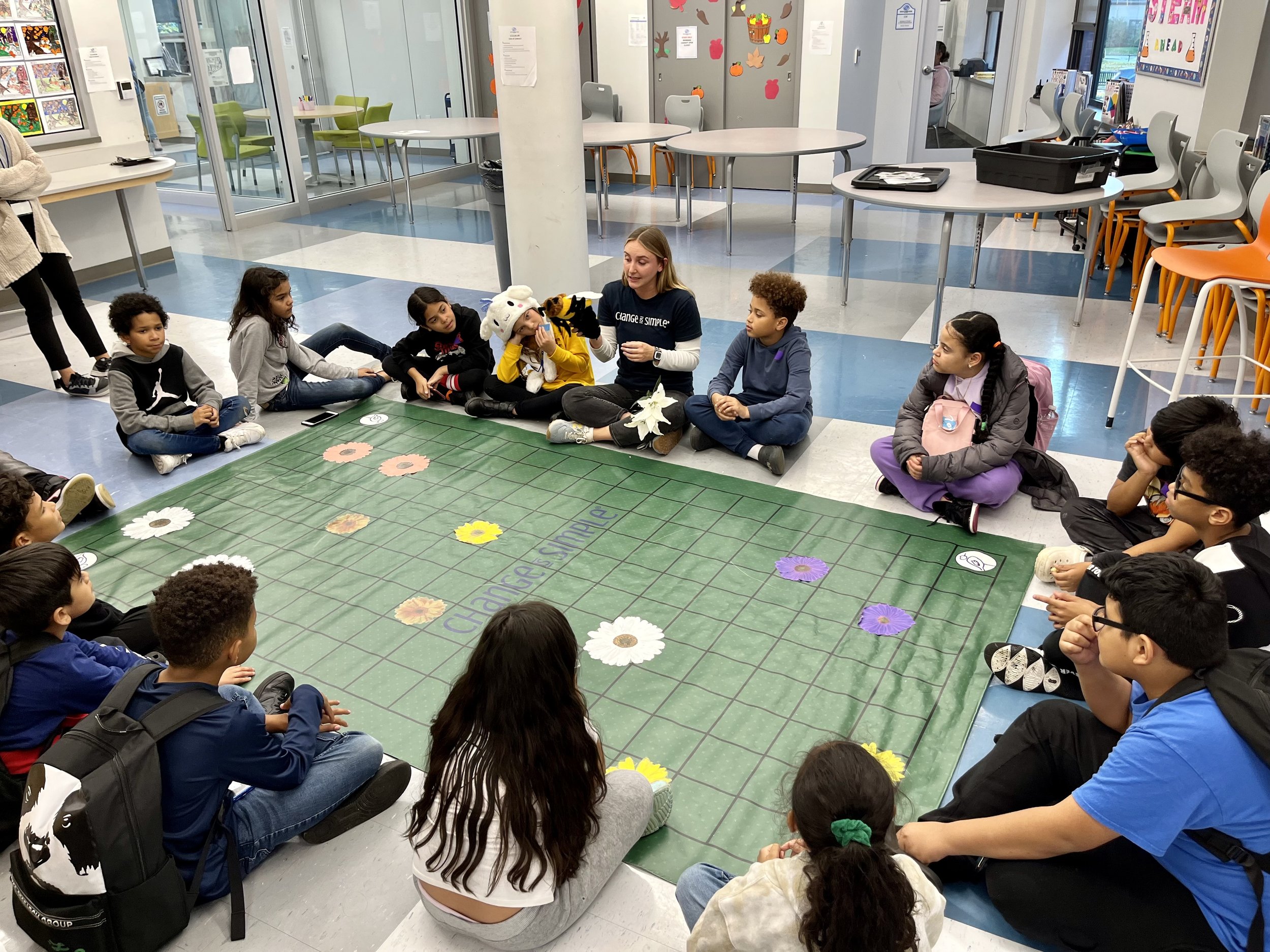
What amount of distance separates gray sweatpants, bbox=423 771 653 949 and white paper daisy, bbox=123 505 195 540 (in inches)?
83.0

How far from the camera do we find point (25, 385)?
4.87 meters

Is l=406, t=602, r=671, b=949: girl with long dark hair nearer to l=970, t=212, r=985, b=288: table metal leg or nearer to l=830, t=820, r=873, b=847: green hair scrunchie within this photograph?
l=830, t=820, r=873, b=847: green hair scrunchie

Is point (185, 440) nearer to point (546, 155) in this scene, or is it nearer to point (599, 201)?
point (546, 155)

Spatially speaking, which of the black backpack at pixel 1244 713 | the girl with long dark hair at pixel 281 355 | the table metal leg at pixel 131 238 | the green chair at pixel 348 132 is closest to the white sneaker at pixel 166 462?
the girl with long dark hair at pixel 281 355

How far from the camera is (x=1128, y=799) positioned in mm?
1484

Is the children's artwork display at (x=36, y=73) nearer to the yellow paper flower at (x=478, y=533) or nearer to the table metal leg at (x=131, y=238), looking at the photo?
the table metal leg at (x=131, y=238)

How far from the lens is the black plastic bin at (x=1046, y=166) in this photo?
5.03 meters

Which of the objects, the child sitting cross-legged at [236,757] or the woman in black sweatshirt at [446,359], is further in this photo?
the woman in black sweatshirt at [446,359]

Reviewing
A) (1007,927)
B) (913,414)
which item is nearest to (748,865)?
(1007,927)

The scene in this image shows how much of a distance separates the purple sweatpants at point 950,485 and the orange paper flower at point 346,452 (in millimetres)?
2110

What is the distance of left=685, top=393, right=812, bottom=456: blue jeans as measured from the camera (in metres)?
3.71

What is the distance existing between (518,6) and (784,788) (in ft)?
13.3

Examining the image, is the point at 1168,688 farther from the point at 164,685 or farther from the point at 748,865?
the point at 164,685

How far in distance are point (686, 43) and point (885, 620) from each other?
7875mm
